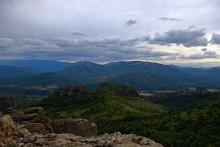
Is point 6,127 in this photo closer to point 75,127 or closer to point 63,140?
point 63,140

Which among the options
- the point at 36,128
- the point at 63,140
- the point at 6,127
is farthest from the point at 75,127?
the point at 63,140

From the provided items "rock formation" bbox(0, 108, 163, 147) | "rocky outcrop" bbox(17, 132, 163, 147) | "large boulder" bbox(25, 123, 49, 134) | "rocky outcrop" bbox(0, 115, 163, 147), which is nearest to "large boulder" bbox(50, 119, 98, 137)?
"large boulder" bbox(25, 123, 49, 134)

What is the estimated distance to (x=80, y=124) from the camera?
42.9 m

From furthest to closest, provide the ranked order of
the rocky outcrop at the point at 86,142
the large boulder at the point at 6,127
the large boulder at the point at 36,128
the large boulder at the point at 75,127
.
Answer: the large boulder at the point at 75,127
the large boulder at the point at 36,128
the large boulder at the point at 6,127
the rocky outcrop at the point at 86,142

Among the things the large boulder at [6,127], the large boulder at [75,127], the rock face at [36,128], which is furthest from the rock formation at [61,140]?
the large boulder at [75,127]

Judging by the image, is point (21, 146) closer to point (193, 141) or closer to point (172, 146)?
point (172, 146)

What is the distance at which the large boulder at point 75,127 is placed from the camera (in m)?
42.6

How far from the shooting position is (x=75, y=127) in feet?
140

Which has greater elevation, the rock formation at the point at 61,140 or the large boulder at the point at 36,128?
the rock formation at the point at 61,140

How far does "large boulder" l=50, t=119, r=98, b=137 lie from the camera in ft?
140

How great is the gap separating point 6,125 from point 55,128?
10.7m

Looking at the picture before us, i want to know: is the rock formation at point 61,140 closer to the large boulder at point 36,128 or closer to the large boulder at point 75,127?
the large boulder at point 36,128

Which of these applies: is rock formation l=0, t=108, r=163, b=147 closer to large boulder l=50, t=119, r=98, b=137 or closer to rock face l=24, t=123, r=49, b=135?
rock face l=24, t=123, r=49, b=135

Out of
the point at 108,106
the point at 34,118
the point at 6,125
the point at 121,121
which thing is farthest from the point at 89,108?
the point at 6,125
